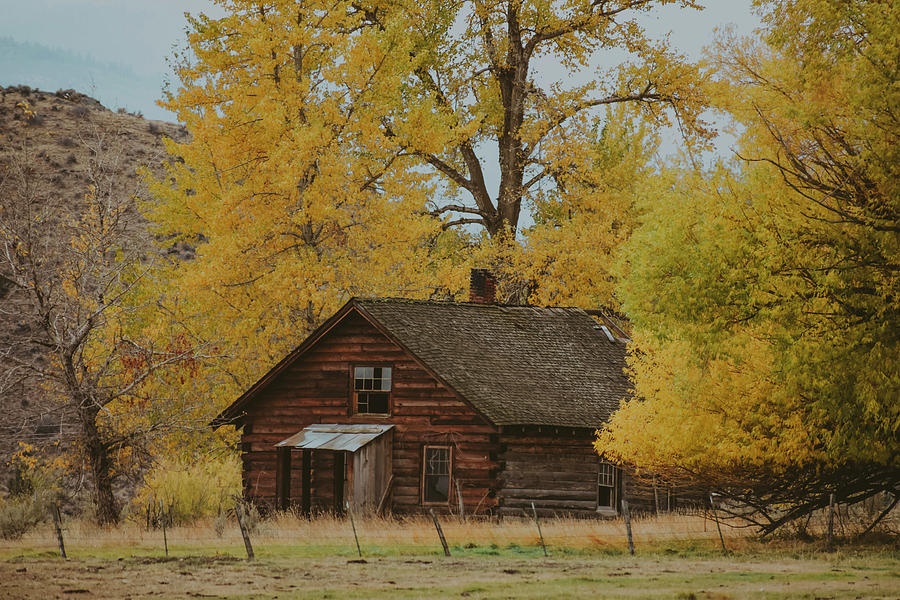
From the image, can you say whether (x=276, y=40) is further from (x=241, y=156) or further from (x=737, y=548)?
(x=737, y=548)

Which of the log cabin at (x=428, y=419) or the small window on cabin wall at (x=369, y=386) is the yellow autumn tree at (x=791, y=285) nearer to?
the log cabin at (x=428, y=419)

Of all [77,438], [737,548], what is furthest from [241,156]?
[737,548]

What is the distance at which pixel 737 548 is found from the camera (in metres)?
21.9

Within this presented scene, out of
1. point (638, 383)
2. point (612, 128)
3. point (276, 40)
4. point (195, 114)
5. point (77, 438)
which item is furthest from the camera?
point (612, 128)

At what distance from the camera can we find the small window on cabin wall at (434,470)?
94.4ft

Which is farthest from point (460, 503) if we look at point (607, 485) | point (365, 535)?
point (607, 485)

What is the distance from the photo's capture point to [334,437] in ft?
92.8

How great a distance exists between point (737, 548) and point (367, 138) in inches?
649

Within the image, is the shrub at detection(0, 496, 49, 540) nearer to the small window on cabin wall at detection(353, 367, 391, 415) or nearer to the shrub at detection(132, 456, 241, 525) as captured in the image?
the shrub at detection(132, 456, 241, 525)

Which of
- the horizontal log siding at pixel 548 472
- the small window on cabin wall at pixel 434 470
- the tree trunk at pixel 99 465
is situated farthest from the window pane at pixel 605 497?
the tree trunk at pixel 99 465

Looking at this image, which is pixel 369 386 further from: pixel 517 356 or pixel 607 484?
pixel 607 484

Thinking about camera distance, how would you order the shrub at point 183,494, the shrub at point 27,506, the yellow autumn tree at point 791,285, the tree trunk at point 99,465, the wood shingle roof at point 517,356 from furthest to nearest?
the wood shingle roof at point 517,356 < the shrub at point 183,494 < the tree trunk at point 99,465 < the shrub at point 27,506 < the yellow autumn tree at point 791,285

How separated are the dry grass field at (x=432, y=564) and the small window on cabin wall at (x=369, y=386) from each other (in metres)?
3.99

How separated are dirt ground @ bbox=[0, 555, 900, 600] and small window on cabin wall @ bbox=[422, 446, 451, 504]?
27.9 feet
